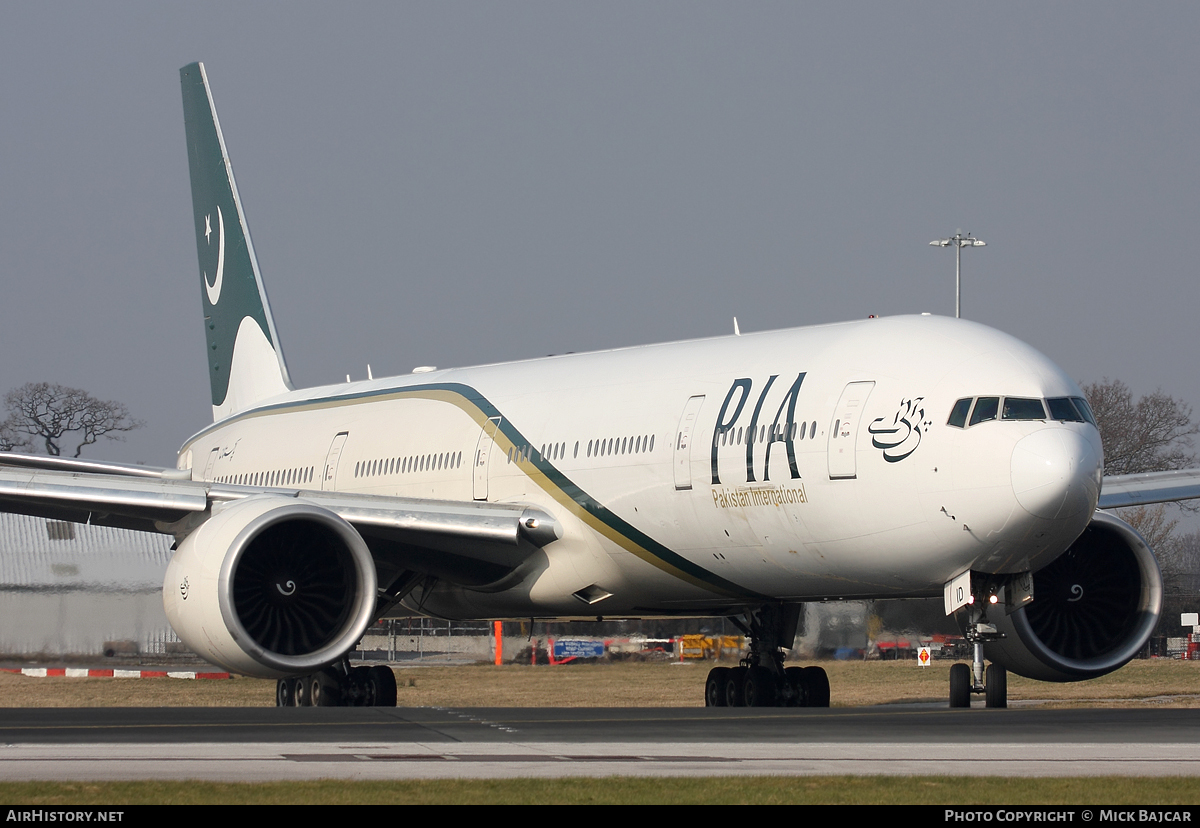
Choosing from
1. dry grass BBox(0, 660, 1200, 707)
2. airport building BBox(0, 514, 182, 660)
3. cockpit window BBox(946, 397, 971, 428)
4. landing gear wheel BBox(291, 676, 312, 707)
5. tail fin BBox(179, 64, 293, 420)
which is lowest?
dry grass BBox(0, 660, 1200, 707)

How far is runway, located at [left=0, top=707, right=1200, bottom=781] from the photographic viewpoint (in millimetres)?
10391

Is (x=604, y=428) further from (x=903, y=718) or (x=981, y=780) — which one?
(x=981, y=780)

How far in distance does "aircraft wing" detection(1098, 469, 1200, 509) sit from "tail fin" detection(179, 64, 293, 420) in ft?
45.7

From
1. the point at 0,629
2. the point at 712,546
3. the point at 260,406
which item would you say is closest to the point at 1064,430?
the point at 712,546

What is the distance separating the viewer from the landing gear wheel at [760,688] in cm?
2052

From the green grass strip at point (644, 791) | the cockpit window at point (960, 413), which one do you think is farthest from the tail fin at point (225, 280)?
the green grass strip at point (644, 791)

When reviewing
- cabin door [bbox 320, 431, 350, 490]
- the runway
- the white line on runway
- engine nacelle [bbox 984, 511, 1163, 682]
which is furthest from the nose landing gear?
cabin door [bbox 320, 431, 350, 490]

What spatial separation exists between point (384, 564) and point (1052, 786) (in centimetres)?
1268

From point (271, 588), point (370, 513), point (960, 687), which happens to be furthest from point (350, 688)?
point (960, 687)

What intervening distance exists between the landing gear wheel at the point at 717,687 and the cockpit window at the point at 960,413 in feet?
20.9

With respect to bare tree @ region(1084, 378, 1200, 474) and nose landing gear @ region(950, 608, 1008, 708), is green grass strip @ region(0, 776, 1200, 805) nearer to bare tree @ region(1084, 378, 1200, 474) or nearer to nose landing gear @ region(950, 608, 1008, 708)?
nose landing gear @ region(950, 608, 1008, 708)

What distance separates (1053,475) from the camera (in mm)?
14969

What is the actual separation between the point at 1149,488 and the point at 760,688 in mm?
5372

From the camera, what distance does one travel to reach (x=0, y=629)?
31078mm
